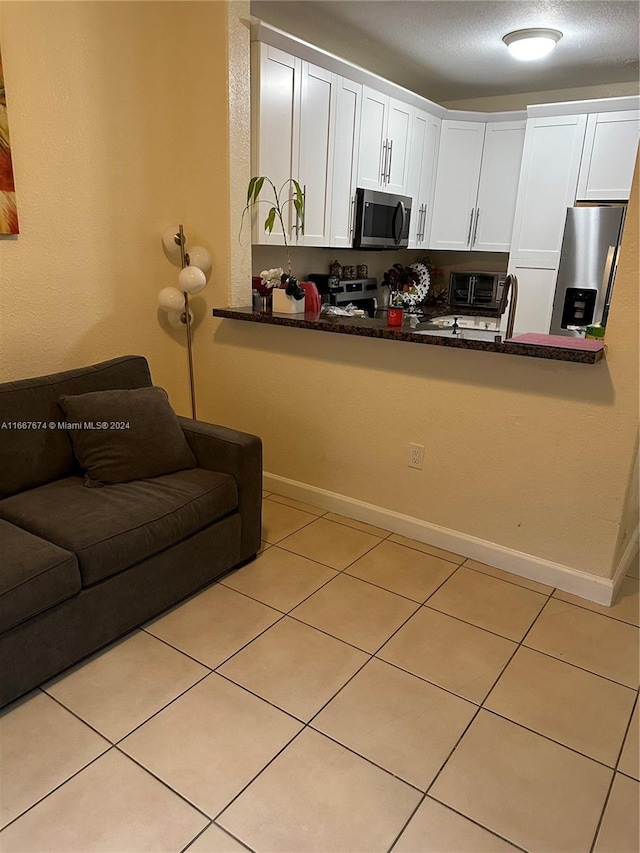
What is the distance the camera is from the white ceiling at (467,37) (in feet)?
10.3

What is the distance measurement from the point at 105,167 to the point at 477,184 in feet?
9.93

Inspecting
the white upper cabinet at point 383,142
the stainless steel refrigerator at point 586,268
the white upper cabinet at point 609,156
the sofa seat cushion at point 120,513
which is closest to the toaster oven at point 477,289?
the stainless steel refrigerator at point 586,268

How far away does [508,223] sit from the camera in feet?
15.3

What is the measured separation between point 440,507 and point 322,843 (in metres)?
1.58

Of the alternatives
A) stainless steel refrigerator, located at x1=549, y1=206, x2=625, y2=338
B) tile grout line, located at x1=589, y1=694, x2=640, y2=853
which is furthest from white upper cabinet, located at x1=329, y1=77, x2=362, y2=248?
tile grout line, located at x1=589, y1=694, x2=640, y2=853

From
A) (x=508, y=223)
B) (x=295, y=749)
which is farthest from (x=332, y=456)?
(x=508, y=223)

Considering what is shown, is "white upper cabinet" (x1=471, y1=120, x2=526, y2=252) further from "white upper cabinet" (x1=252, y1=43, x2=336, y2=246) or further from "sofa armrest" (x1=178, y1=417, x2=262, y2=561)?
"sofa armrest" (x1=178, y1=417, x2=262, y2=561)

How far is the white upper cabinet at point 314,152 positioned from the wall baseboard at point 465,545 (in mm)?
1505

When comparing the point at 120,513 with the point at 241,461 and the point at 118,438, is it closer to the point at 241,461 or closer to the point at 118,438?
the point at 118,438

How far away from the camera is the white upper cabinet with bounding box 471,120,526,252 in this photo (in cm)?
451

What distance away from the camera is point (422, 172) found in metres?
4.56

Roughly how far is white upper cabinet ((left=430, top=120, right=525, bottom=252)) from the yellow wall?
95.2 inches

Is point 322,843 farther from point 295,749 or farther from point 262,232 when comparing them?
point 262,232

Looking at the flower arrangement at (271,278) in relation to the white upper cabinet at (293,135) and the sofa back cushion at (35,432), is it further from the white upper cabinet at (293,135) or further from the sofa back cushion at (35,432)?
the sofa back cushion at (35,432)
